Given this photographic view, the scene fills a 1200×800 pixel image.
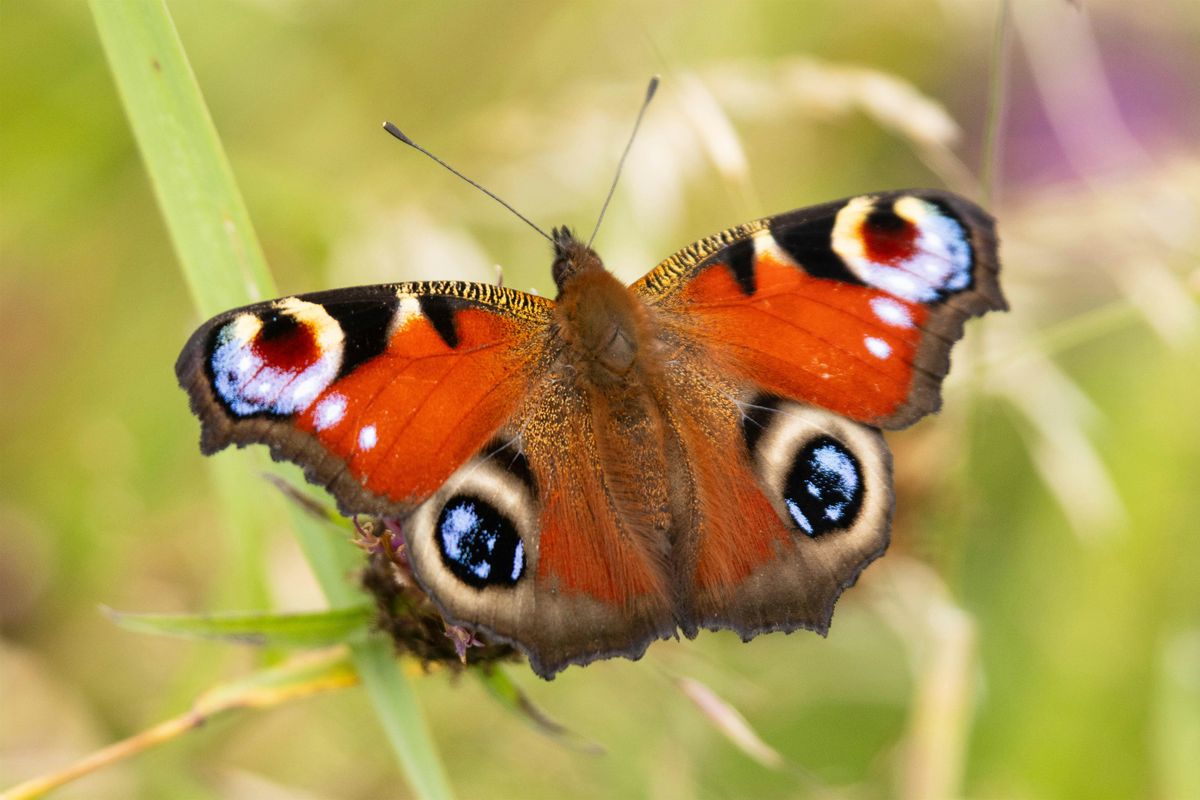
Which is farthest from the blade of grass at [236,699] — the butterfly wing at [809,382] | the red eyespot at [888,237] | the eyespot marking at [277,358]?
the red eyespot at [888,237]

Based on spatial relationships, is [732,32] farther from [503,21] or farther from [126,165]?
[126,165]

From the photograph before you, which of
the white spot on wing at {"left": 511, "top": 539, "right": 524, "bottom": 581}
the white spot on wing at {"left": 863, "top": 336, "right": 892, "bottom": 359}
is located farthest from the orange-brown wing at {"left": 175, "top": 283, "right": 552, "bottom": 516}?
the white spot on wing at {"left": 863, "top": 336, "right": 892, "bottom": 359}

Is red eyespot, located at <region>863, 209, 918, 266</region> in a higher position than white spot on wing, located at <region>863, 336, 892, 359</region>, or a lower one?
higher

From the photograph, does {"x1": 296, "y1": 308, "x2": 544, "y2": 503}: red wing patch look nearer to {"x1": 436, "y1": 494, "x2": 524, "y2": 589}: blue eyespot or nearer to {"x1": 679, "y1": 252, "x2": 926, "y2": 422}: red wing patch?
{"x1": 436, "y1": 494, "x2": 524, "y2": 589}: blue eyespot

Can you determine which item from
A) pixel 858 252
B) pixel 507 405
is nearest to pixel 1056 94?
pixel 858 252

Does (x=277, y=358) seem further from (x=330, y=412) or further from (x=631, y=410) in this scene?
(x=631, y=410)

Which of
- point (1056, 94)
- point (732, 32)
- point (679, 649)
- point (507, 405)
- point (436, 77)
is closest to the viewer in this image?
point (507, 405)
